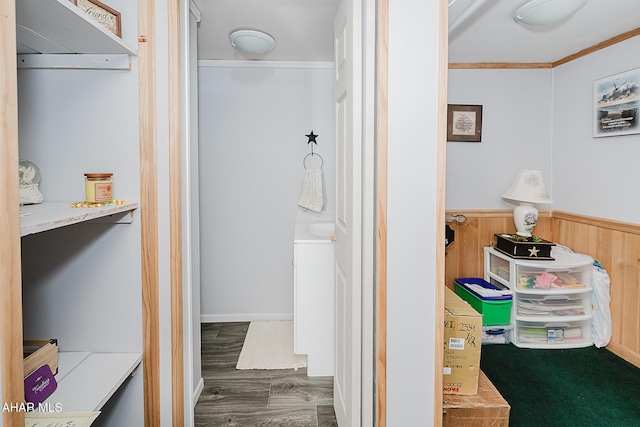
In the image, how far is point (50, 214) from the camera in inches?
49.1

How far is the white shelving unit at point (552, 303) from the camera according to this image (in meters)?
3.14

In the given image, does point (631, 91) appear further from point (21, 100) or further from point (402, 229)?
point (21, 100)

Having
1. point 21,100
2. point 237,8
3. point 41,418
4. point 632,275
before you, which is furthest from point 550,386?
point 21,100

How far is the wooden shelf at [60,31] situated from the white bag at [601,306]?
11.0 feet

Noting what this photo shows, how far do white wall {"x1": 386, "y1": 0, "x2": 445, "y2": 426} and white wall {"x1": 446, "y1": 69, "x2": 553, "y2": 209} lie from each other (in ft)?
7.35

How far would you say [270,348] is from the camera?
3.21 meters

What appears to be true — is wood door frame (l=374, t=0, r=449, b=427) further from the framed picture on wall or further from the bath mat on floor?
the framed picture on wall

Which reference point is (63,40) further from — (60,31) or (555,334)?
(555,334)

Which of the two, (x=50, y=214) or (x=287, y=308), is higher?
(x=50, y=214)

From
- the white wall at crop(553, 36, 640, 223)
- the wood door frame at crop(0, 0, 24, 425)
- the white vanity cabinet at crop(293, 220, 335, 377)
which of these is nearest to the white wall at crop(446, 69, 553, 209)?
the white wall at crop(553, 36, 640, 223)

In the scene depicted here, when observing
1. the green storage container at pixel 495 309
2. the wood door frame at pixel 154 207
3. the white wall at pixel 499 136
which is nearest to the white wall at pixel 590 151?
the white wall at pixel 499 136

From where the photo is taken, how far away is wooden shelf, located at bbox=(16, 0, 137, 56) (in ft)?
3.80

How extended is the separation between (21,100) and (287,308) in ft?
8.95

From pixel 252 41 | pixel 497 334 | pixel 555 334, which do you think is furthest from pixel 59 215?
pixel 555 334
